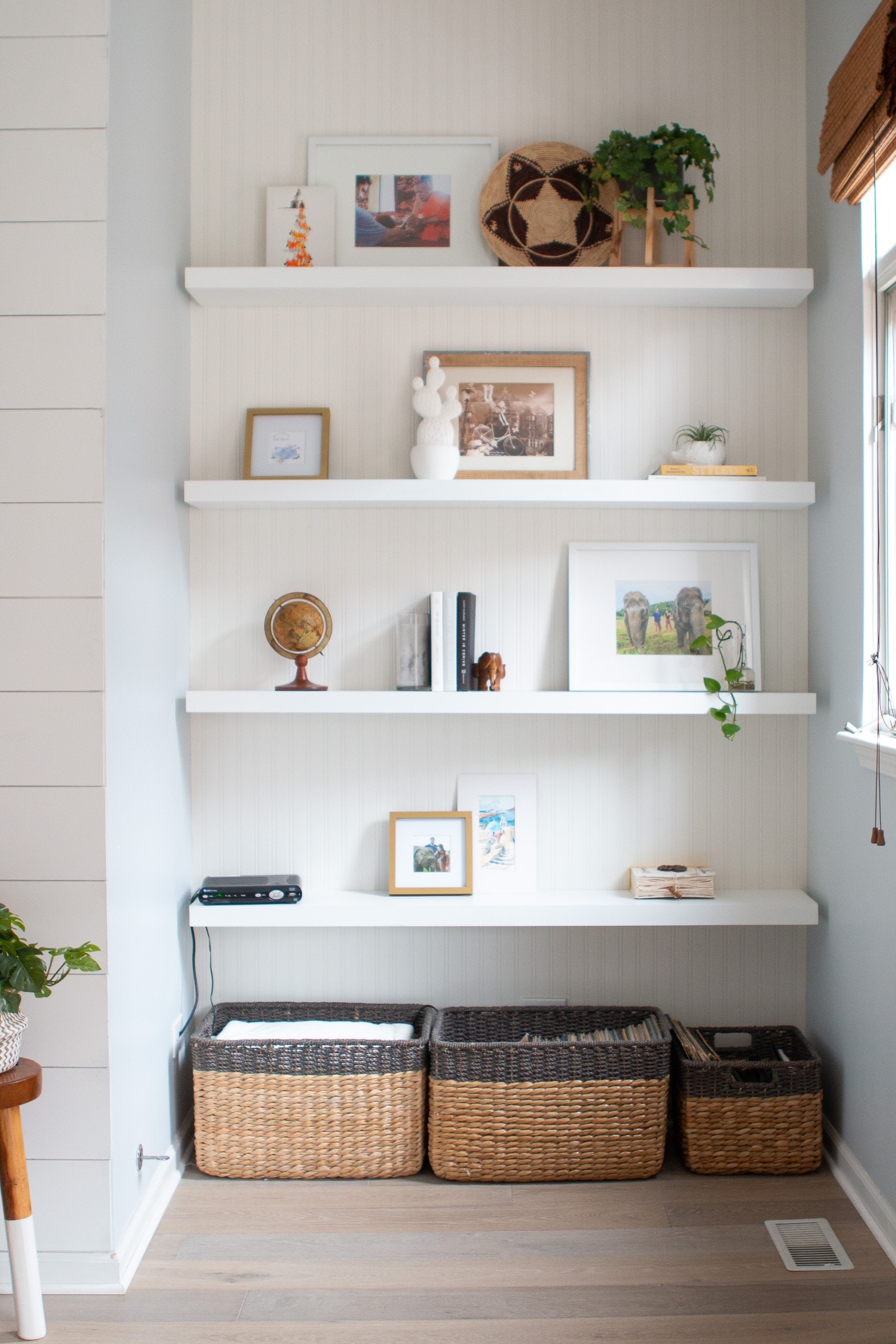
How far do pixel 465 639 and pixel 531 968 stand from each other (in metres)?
0.88

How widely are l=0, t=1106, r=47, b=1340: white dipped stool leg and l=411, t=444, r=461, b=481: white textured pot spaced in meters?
1.55

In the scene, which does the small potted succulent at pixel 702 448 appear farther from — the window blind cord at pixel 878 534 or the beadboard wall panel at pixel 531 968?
the beadboard wall panel at pixel 531 968

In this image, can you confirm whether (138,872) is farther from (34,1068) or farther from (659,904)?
(659,904)

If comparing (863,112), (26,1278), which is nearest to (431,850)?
(26,1278)

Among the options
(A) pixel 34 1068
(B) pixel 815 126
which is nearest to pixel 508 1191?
(A) pixel 34 1068

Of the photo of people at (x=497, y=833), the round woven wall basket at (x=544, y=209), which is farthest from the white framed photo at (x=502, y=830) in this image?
the round woven wall basket at (x=544, y=209)

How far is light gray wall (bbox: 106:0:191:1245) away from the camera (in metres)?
1.89

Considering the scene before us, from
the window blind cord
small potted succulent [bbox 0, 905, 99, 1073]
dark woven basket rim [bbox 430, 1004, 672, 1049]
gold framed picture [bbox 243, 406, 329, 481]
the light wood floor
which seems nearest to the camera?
small potted succulent [bbox 0, 905, 99, 1073]

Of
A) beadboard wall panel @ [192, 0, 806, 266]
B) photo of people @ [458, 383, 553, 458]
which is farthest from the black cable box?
beadboard wall panel @ [192, 0, 806, 266]

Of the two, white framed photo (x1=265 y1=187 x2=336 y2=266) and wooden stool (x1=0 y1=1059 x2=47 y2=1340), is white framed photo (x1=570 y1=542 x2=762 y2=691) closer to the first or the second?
white framed photo (x1=265 y1=187 x2=336 y2=266)

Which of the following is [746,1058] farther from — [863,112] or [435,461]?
[863,112]

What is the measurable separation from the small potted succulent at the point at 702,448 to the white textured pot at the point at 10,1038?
1867mm

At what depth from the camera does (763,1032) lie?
8.01ft

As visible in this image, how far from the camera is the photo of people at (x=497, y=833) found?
2.48 meters
